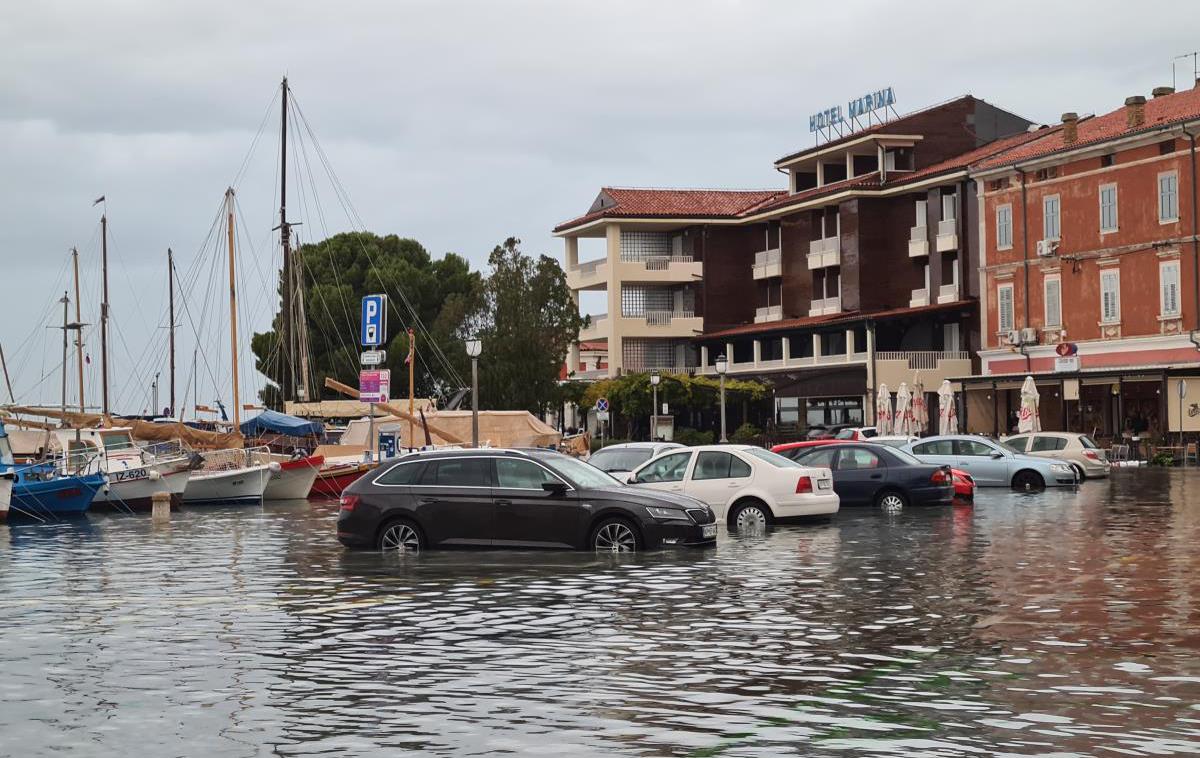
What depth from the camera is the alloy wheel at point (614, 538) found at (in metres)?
20.2

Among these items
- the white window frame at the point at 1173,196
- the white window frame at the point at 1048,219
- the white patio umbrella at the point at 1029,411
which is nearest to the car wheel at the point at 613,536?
the white patio umbrella at the point at 1029,411

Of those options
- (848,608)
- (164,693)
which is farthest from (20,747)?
(848,608)

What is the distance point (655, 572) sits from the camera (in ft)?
59.6

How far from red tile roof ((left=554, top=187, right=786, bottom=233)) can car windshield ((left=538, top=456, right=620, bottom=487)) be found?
67.0 m

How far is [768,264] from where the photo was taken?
85.5m

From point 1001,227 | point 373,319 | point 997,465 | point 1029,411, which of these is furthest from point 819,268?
point 373,319

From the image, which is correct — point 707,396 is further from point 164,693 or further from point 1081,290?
point 164,693

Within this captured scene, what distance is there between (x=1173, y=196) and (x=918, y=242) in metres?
18.6

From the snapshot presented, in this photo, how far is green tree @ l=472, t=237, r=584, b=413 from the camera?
6750 cm

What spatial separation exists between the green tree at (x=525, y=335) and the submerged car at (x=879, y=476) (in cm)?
3745

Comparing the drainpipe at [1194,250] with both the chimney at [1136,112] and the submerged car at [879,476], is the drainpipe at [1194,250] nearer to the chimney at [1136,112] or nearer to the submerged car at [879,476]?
the chimney at [1136,112]

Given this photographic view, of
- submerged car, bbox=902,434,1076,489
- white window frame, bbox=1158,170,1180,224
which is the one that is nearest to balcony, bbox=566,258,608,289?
white window frame, bbox=1158,170,1180,224

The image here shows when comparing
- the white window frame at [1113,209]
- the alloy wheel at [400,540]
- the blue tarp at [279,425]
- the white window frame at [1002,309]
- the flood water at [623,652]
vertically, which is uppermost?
the white window frame at [1113,209]

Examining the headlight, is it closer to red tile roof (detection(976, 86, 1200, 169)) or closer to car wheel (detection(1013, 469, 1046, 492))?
car wheel (detection(1013, 469, 1046, 492))
